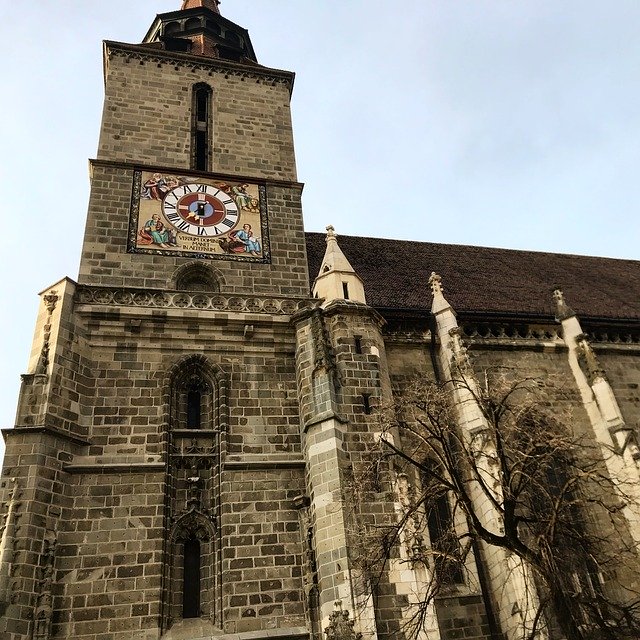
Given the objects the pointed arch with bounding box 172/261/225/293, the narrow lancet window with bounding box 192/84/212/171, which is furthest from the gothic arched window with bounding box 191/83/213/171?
the pointed arch with bounding box 172/261/225/293

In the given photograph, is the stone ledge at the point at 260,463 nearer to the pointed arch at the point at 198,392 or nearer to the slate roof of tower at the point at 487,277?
the pointed arch at the point at 198,392

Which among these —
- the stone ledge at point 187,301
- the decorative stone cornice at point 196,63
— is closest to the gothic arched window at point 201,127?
the decorative stone cornice at point 196,63

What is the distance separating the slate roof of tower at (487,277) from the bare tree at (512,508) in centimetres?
314

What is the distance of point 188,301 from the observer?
1260 cm

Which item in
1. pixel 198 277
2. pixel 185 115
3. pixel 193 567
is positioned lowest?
pixel 193 567

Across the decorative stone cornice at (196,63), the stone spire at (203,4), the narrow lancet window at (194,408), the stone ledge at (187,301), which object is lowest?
the narrow lancet window at (194,408)

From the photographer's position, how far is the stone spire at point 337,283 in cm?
1291

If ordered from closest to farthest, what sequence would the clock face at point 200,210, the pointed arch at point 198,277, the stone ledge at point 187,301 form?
the stone ledge at point 187,301 < the pointed arch at point 198,277 < the clock face at point 200,210

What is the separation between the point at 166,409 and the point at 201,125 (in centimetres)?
804

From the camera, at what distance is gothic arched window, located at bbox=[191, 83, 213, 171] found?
628 inches

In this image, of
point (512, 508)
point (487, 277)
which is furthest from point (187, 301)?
point (487, 277)

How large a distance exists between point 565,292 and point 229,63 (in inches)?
401

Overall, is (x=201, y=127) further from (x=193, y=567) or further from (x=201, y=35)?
(x=193, y=567)

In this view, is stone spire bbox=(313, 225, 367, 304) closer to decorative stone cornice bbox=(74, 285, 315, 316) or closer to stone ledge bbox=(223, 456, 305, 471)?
decorative stone cornice bbox=(74, 285, 315, 316)
